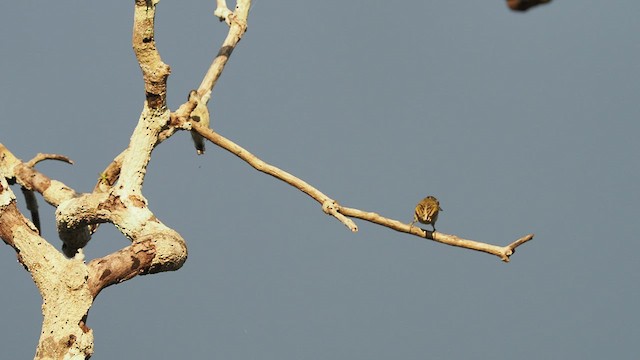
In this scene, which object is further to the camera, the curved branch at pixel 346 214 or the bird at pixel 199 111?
the bird at pixel 199 111

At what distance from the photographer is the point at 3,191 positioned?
19.6 feet

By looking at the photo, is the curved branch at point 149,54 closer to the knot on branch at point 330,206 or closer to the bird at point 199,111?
the bird at point 199,111

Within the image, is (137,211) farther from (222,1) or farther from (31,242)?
(222,1)

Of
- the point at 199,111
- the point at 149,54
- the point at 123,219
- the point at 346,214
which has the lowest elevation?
the point at 123,219

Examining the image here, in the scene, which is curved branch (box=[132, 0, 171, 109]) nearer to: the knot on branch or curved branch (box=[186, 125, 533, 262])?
curved branch (box=[186, 125, 533, 262])

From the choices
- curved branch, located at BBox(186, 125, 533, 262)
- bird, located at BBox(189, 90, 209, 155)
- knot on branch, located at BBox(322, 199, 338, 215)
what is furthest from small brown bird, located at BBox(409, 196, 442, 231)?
bird, located at BBox(189, 90, 209, 155)

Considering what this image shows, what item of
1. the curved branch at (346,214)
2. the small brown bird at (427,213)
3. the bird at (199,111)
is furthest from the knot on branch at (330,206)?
the bird at (199,111)

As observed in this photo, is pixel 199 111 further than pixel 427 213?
Yes

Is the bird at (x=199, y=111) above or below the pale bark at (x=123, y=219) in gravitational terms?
above

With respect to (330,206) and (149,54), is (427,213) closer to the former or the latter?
(330,206)

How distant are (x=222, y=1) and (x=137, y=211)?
147 inches

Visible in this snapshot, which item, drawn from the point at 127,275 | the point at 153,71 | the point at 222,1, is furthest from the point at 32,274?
the point at 222,1

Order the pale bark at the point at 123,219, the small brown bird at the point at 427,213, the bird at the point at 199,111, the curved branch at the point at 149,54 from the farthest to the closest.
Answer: the bird at the point at 199,111 → the small brown bird at the point at 427,213 → the curved branch at the point at 149,54 → the pale bark at the point at 123,219

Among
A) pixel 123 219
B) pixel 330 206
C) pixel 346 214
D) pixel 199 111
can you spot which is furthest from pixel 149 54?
pixel 346 214
